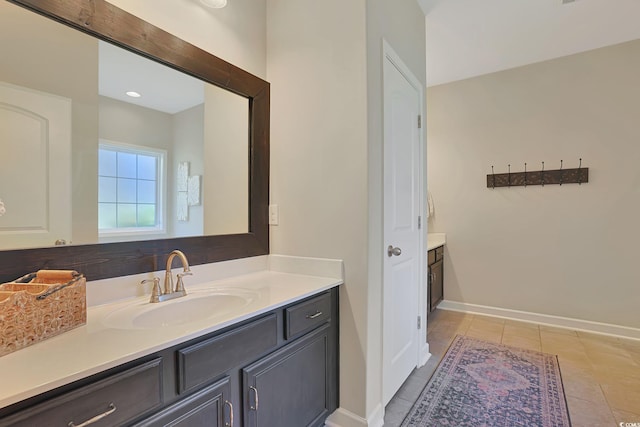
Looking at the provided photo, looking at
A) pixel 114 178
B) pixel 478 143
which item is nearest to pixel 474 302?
pixel 478 143

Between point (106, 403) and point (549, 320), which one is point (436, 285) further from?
point (106, 403)

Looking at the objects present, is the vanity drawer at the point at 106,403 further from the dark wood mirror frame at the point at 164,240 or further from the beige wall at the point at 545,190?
the beige wall at the point at 545,190

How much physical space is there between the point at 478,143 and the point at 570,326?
83.5 inches

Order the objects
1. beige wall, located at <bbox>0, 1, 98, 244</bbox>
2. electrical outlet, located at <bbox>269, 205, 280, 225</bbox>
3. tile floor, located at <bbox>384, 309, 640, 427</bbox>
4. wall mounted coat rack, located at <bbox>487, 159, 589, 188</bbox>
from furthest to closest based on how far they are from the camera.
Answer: wall mounted coat rack, located at <bbox>487, 159, 589, 188</bbox> < electrical outlet, located at <bbox>269, 205, 280, 225</bbox> < tile floor, located at <bbox>384, 309, 640, 427</bbox> < beige wall, located at <bbox>0, 1, 98, 244</bbox>

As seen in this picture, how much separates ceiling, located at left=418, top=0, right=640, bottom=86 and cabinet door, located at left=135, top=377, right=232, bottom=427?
2.78m

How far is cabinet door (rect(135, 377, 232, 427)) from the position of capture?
850mm

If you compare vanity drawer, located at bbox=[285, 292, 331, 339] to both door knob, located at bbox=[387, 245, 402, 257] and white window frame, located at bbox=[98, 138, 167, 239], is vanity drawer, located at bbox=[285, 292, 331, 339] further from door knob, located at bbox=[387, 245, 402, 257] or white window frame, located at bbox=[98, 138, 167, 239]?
white window frame, located at bbox=[98, 138, 167, 239]

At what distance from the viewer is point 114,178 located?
1.25 metres

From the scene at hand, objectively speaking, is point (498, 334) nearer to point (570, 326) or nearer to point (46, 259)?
point (570, 326)

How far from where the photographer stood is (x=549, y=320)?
10.1 feet

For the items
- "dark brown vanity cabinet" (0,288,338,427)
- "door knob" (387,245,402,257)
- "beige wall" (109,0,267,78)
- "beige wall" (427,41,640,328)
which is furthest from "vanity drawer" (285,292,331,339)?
"beige wall" (427,41,640,328)

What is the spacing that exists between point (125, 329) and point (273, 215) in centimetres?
106

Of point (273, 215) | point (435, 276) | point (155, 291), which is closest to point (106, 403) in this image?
point (155, 291)

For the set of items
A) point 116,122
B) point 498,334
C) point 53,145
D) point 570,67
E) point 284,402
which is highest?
point 570,67
